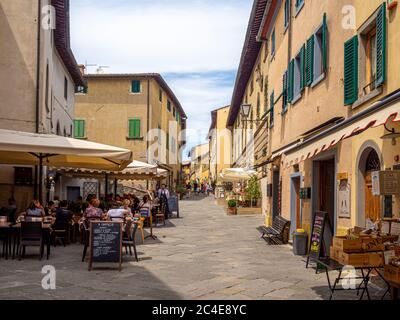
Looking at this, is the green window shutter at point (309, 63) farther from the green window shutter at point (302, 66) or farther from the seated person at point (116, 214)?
the seated person at point (116, 214)

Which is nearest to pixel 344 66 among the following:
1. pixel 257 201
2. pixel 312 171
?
pixel 312 171

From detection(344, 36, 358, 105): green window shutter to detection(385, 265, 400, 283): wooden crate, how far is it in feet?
13.6

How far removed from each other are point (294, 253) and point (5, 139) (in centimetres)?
643

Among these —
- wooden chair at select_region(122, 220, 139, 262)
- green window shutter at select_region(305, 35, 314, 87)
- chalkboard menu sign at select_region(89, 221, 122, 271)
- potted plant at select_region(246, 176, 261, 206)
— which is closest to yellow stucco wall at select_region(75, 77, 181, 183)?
potted plant at select_region(246, 176, 261, 206)

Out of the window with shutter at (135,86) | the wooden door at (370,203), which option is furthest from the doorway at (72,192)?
the wooden door at (370,203)

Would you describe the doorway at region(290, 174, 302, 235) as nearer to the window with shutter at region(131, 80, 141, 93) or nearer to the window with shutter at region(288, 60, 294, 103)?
the window with shutter at region(288, 60, 294, 103)

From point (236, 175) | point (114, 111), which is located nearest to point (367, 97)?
point (236, 175)

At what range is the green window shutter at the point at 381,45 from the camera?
320 inches

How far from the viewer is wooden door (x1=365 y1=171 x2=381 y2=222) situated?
28.1 feet

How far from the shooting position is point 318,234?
9320 millimetres

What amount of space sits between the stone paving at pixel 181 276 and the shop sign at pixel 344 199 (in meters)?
1.20

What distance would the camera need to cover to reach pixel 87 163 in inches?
576
